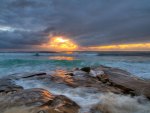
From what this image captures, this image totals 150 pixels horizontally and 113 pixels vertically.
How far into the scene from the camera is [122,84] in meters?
5.21

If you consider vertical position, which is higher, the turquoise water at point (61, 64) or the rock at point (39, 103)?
the rock at point (39, 103)

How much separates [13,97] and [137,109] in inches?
97.8

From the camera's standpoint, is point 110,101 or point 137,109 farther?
point 110,101

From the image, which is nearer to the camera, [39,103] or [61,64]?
[39,103]

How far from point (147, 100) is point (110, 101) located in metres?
0.91

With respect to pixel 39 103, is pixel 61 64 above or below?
below

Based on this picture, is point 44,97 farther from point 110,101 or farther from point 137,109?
point 137,109

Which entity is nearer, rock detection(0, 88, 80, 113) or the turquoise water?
rock detection(0, 88, 80, 113)

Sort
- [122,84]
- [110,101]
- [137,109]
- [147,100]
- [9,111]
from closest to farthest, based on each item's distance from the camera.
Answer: [9,111], [137,109], [110,101], [147,100], [122,84]

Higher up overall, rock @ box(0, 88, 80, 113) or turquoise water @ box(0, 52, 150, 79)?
rock @ box(0, 88, 80, 113)

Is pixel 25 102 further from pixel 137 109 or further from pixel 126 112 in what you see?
pixel 137 109

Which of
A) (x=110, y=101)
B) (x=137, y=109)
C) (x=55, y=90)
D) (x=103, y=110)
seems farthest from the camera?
(x=55, y=90)

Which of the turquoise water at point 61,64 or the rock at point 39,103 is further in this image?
the turquoise water at point 61,64

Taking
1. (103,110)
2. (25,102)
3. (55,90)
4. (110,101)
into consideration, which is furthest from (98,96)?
(25,102)
